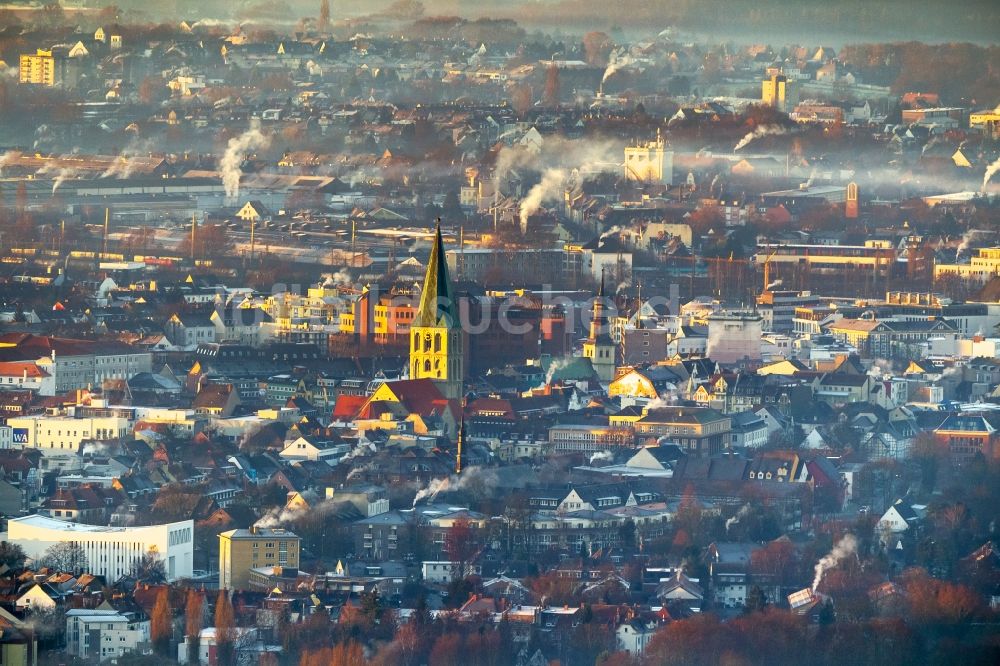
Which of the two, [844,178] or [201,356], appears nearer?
[201,356]

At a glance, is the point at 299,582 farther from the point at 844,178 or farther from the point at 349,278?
the point at 844,178

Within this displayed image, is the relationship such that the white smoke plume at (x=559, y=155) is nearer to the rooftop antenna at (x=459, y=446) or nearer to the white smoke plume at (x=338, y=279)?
the white smoke plume at (x=338, y=279)

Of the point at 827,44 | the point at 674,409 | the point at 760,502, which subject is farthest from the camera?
the point at 827,44

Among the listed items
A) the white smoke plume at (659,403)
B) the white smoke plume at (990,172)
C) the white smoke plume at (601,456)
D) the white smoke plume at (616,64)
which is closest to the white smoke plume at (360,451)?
the white smoke plume at (601,456)

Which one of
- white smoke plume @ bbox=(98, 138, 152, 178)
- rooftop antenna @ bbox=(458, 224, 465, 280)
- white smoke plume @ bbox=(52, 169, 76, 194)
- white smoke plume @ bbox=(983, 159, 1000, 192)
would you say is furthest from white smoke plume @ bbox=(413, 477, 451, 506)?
white smoke plume @ bbox=(98, 138, 152, 178)

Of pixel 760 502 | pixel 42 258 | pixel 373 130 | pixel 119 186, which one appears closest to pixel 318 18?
pixel 373 130

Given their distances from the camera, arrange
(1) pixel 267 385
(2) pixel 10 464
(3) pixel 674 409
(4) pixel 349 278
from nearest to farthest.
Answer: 1. (2) pixel 10 464
2. (3) pixel 674 409
3. (1) pixel 267 385
4. (4) pixel 349 278

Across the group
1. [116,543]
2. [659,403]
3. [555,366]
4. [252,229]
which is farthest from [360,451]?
[252,229]

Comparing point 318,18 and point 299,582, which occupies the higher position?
point 318,18
